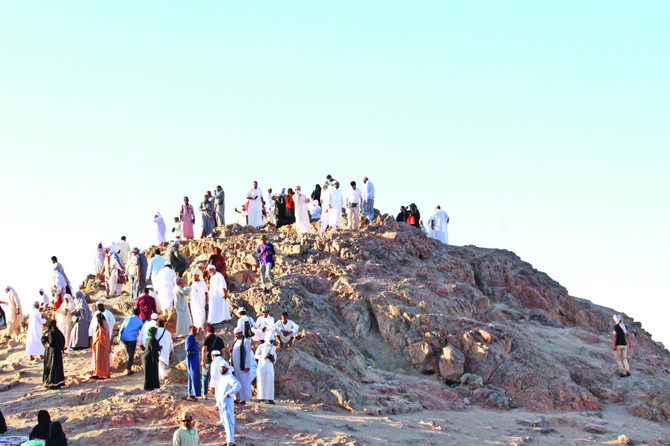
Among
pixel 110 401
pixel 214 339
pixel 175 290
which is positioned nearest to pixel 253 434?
→ pixel 214 339

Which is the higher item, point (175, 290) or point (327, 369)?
point (175, 290)

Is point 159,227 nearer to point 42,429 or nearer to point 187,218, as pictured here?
point 187,218

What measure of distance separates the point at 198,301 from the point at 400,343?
4683 mm

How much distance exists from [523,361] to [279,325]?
597cm

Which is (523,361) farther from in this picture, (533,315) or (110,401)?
(110,401)

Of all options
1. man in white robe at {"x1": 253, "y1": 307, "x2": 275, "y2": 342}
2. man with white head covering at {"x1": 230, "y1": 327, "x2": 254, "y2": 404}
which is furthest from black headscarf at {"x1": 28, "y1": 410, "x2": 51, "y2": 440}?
man in white robe at {"x1": 253, "y1": 307, "x2": 275, "y2": 342}

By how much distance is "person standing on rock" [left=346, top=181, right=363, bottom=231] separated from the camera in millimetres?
23109

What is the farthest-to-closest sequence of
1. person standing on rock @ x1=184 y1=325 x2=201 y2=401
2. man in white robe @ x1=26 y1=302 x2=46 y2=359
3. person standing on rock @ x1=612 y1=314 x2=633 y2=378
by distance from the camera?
person standing on rock @ x1=612 y1=314 x2=633 y2=378, man in white robe @ x1=26 y1=302 x2=46 y2=359, person standing on rock @ x1=184 y1=325 x2=201 y2=401

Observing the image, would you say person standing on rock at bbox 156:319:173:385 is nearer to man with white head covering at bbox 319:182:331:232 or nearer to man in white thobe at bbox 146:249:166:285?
man in white thobe at bbox 146:249:166:285

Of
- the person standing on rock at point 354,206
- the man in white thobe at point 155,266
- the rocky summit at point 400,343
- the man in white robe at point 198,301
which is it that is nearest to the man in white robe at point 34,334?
the rocky summit at point 400,343

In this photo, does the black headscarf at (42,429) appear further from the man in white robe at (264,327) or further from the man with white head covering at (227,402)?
the man in white robe at (264,327)

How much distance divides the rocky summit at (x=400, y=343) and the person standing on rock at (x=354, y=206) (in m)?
0.41

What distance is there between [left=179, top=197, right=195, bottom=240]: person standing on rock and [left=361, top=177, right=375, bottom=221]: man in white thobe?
17.7 feet

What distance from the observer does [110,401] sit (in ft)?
43.2
